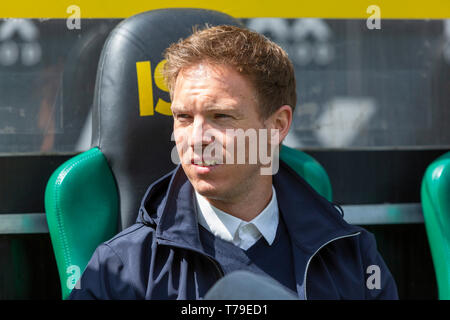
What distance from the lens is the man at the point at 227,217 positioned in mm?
1068

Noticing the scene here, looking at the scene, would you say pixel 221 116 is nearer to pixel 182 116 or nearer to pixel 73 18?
pixel 182 116

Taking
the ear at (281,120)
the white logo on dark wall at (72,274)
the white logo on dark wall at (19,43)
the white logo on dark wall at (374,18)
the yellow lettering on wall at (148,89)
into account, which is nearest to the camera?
the ear at (281,120)

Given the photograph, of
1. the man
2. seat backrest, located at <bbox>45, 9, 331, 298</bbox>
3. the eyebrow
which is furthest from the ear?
seat backrest, located at <bbox>45, 9, 331, 298</bbox>

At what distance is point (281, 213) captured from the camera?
4.01 feet

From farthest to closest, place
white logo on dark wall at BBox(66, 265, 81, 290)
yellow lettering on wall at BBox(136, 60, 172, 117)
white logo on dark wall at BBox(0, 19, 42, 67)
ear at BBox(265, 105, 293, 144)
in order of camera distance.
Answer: white logo on dark wall at BBox(0, 19, 42, 67), yellow lettering on wall at BBox(136, 60, 172, 117), white logo on dark wall at BBox(66, 265, 81, 290), ear at BBox(265, 105, 293, 144)

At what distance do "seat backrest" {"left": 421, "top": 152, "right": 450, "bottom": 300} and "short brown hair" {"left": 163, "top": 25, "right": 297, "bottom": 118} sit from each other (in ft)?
2.92

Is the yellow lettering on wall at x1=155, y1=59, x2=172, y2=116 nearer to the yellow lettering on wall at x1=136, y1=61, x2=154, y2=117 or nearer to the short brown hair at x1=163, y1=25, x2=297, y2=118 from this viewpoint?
the yellow lettering on wall at x1=136, y1=61, x2=154, y2=117

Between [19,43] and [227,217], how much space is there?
105 centimetres

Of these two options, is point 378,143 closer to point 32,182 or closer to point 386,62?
point 386,62

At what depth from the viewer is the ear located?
1.17m

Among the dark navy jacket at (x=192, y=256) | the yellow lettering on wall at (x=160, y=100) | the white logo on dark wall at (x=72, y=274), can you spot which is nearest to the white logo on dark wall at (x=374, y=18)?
the yellow lettering on wall at (x=160, y=100)

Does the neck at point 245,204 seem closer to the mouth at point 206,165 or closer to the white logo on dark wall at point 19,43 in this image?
the mouth at point 206,165

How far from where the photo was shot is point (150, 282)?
1.06 m

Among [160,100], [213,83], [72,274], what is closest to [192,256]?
[213,83]
